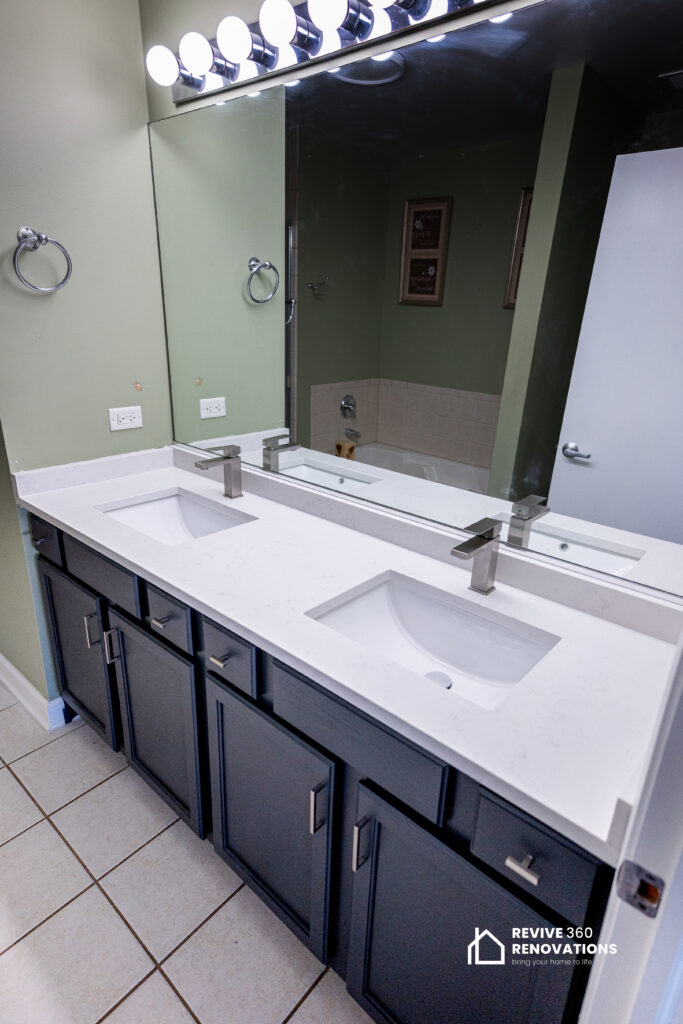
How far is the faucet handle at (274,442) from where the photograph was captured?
72.8 inches

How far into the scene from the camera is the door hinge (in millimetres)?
497

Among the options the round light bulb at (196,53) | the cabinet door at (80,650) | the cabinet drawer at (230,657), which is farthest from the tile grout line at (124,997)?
the round light bulb at (196,53)

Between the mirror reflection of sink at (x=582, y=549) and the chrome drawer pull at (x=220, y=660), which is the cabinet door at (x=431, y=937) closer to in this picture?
the chrome drawer pull at (x=220, y=660)

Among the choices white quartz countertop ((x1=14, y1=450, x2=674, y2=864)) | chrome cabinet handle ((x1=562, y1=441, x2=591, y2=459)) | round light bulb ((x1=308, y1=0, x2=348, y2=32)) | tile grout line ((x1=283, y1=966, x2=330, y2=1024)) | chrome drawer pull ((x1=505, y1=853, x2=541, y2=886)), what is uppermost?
round light bulb ((x1=308, y1=0, x2=348, y2=32))

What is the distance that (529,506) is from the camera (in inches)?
50.1

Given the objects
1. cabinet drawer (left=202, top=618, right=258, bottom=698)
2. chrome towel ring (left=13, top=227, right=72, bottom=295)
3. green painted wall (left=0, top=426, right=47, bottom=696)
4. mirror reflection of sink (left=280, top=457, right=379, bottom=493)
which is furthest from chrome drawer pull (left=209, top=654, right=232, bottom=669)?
chrome towel ring (left=13, top=227, right=72, bottom=295)

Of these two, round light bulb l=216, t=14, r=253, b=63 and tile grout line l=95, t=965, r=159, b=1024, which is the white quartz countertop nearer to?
tile grout line l=95, t=965, r=159, b=1024

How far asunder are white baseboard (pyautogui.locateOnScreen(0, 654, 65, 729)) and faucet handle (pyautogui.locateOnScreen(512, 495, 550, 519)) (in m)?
1.79

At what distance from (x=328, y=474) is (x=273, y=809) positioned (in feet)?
3.07

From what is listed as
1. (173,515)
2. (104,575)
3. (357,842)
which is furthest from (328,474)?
(357,842)

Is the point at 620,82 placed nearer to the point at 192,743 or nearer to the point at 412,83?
the point at 412,83

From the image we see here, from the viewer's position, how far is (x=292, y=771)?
114 centimetres

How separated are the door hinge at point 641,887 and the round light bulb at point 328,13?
1.71 meters

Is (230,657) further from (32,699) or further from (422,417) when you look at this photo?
(32,699)
